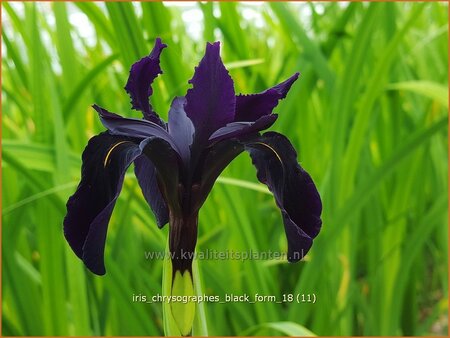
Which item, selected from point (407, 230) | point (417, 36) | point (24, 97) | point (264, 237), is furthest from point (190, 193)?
point (417, 36)

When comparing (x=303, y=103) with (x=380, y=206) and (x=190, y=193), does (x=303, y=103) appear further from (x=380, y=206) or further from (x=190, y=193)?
(x=190, y=193)

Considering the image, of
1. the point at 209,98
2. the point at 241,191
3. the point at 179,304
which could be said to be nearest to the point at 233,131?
the point at 209,98

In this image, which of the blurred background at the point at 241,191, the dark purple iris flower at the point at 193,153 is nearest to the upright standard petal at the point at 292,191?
the dark purple iris flower at the point at 193,153

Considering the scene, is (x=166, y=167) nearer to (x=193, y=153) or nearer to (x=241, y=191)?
(x=193, y=153)

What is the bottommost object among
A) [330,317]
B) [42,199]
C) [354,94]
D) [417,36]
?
[330,317]

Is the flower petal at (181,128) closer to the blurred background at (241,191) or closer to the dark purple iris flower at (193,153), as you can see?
the dark purple iris flower at (193,153)

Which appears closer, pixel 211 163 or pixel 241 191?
pixel 211 163
